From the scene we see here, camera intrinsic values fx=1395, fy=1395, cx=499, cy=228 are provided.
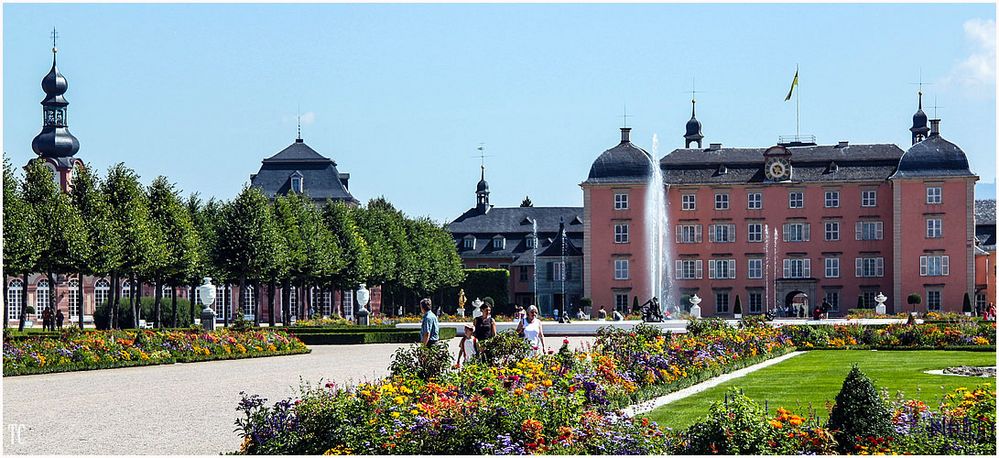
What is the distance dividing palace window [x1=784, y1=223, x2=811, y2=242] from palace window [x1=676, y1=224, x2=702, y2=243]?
475 cm

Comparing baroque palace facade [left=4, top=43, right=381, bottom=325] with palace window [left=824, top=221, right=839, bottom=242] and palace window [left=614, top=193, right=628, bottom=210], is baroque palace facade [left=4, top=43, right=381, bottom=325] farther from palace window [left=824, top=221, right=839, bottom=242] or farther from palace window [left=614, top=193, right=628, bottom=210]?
palace window [left=824, top=221, right=839, bottom=242]

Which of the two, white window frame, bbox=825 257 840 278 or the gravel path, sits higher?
white window frame, bbox=825 257 840 278

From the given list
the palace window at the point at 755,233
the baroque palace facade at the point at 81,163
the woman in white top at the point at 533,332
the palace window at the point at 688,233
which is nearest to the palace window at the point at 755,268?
the palace window at the point at 755,233

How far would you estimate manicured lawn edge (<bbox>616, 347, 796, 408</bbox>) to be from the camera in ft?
60.6

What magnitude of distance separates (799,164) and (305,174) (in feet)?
113

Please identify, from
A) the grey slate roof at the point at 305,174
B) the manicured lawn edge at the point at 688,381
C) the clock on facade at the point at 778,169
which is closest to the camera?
the manicured lawn edge at the point at 688,381

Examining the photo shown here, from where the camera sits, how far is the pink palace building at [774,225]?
7419 centimetres

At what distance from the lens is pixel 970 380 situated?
2066 cm

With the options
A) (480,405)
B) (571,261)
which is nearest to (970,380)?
(480,405)

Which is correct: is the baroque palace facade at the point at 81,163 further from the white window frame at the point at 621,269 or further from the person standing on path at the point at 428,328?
the person standing on path at the point at 428,328

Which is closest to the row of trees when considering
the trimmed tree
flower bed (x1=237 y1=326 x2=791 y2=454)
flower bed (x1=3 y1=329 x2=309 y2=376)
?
the trimmed tree

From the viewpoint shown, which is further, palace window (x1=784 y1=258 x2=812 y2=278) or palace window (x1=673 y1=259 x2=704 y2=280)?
palace window (x1=673 y1=259 x2=704 y2=280)

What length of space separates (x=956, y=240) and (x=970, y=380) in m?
55.8

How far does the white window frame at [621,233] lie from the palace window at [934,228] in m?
16.1
